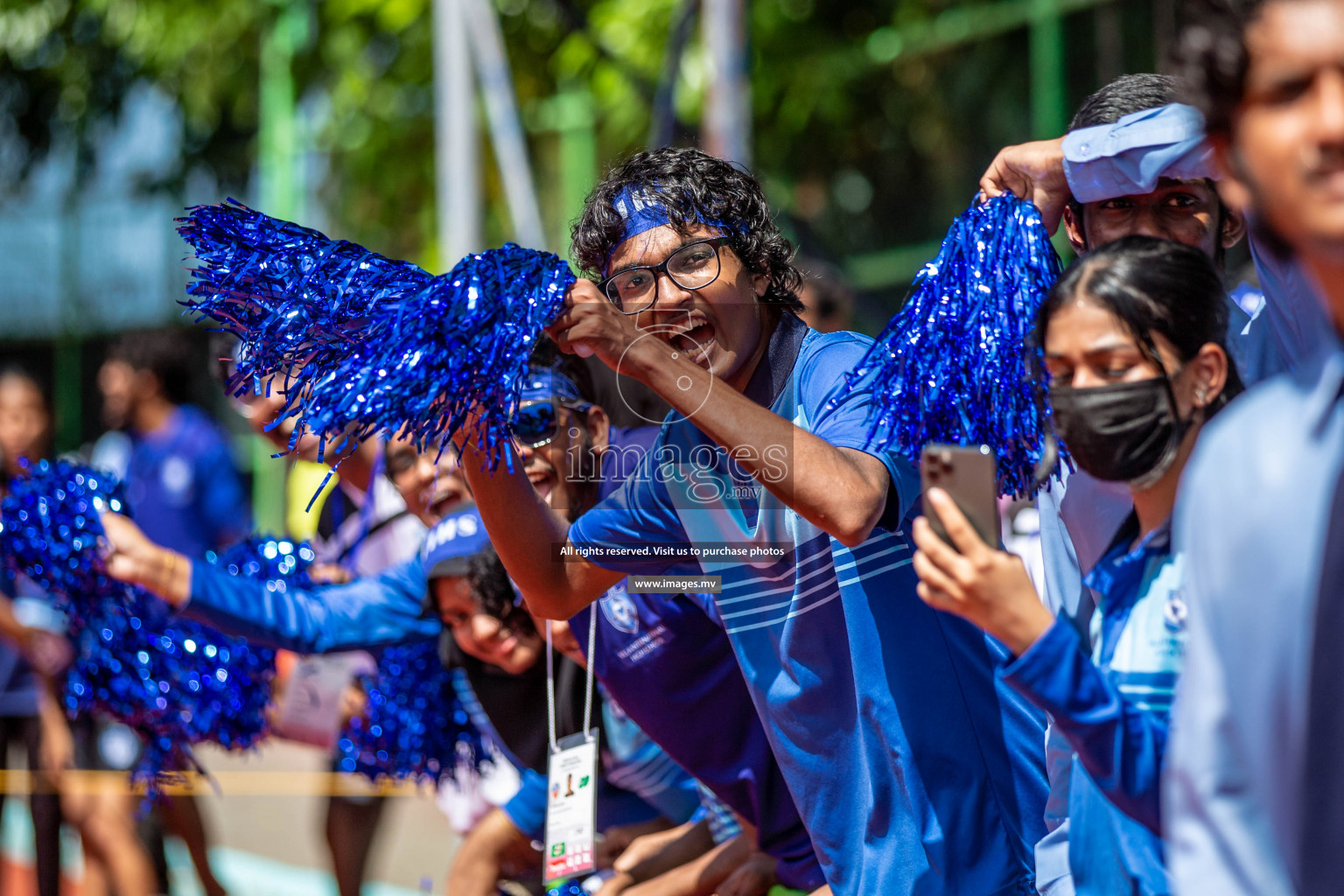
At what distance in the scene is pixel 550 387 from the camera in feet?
9.34

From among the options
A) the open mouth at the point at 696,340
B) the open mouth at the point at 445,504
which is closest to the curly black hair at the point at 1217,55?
the open mouth at the point at 696,340

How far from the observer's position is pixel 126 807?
194 inches

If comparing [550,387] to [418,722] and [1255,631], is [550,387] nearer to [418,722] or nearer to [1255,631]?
[418,722]

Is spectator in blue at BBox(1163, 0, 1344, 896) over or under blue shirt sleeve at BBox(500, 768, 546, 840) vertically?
over

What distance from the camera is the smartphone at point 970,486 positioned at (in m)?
1.49

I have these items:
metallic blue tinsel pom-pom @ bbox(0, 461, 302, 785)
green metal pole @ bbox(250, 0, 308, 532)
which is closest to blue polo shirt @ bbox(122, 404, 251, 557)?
metallic blue tinsel pom-pom @ bbox(0, 461, 302, 785)

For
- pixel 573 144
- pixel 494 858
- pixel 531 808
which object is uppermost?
pixel 573 144

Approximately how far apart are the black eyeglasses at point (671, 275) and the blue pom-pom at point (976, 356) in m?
0.30

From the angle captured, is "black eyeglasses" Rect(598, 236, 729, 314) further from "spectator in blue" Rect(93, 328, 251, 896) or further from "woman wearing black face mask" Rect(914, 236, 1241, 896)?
"spectator in blue" Rect(93, 328, 251, 896)

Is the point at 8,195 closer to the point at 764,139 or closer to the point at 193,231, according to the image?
the point at 764,139

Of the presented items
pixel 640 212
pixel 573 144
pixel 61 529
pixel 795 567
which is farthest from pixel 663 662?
pixel 573 144

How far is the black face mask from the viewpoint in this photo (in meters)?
1.64

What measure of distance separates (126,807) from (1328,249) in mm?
4602

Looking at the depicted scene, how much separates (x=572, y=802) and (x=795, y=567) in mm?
910
